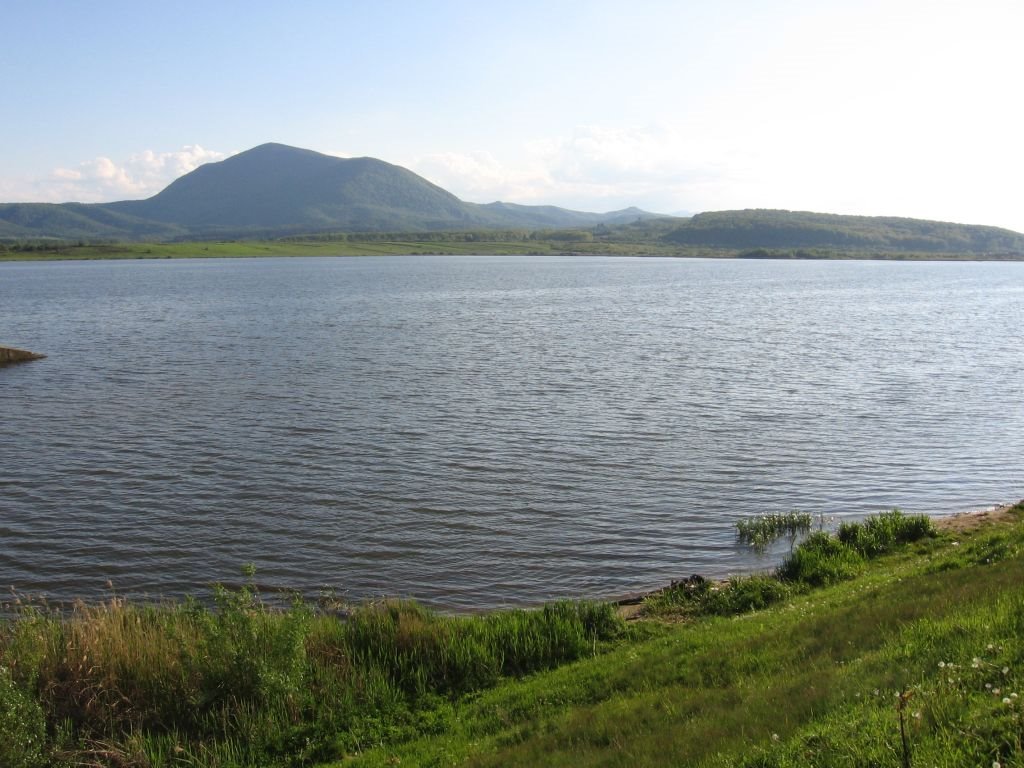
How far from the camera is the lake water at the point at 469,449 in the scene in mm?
20422

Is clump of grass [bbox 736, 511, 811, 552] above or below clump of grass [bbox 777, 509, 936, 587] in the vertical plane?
below

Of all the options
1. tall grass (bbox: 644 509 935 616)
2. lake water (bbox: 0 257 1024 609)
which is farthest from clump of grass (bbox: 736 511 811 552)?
lake water (bbox: 0 257 1024 609)

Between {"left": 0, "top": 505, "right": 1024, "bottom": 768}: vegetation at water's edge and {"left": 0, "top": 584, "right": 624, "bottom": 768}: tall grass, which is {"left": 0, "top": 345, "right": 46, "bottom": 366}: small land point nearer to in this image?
{"left": 0, "top": 505, "right": 1024, "bottom": 768}: vegetation at water's edge

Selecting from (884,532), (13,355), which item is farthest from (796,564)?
(13,355)

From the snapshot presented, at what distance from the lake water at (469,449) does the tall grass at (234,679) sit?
13.2 ft

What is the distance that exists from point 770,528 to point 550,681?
1067 cm

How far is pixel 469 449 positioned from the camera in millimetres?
29703

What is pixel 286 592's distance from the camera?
60.8 feet

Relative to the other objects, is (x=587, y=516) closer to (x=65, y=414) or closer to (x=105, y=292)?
(x=65, y=414)

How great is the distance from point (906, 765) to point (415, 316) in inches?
2874

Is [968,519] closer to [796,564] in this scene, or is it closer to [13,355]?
[796,564]

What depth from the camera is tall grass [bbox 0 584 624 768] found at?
11359 millimetres

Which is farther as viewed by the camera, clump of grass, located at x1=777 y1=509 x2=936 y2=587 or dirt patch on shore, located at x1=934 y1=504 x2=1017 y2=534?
dirt patch on shore, located at x1=934 y1=504 x2=1017 y2=534

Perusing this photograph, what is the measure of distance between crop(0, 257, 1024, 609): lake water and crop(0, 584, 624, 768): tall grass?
404 centimetres
